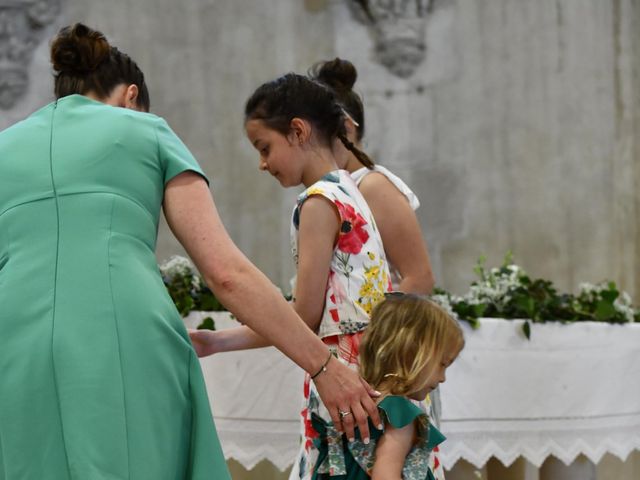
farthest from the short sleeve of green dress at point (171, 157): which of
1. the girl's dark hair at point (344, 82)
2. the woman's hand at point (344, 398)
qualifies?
the girl's dark hair at point (344, 82)

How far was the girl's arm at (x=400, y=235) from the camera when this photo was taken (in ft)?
11.2

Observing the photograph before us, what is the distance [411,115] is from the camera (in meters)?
7.77

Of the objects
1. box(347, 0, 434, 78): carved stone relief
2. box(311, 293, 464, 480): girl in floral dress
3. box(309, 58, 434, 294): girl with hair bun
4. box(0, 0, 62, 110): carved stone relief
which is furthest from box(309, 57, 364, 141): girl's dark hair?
box(0, 0, 62, 110): carved stone relief

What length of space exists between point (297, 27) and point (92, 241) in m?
5.70

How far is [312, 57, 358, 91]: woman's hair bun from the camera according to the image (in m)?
3.90

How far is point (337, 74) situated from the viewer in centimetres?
391

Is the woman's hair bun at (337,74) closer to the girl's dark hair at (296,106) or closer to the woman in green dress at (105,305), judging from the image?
the girl's dark hair at (296,106)

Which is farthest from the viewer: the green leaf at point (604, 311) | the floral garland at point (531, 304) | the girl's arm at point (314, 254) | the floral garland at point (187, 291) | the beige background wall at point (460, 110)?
the beige background wall at point (460, 110)

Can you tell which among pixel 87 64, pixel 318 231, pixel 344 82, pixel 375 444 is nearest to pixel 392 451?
pixel 375 444

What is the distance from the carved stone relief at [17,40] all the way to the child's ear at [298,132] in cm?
482

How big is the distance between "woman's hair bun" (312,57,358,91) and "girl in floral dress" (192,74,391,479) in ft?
2.41

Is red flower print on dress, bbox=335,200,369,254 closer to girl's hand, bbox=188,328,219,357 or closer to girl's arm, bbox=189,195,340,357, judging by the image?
girl's arm, bbox=189,195,340,357

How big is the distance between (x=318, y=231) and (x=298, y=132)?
335 millimetres

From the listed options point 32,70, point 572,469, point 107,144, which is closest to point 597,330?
point 572,469
